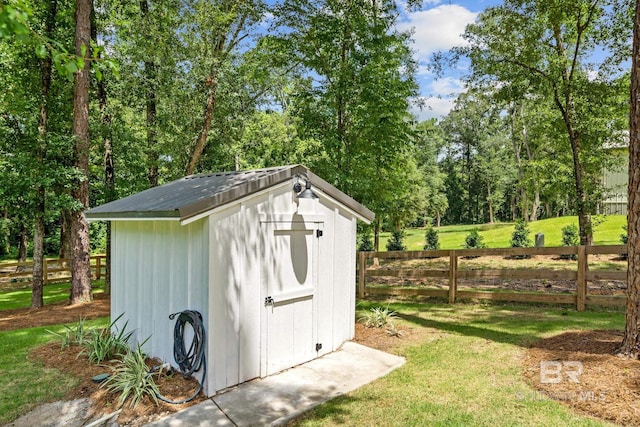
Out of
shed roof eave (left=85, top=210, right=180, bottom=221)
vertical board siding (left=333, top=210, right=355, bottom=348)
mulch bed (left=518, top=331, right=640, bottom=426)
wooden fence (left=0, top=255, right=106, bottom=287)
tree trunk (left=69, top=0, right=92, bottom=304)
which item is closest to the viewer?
mulch bed (left=518, top=331, right=640, bottom=426)

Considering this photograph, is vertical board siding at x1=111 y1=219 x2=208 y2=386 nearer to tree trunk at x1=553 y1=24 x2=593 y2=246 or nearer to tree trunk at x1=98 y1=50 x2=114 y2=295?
tree trunk at x1=98 y1=50 x2=114 y2=295

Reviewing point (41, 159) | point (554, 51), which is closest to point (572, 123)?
point (554, 51)

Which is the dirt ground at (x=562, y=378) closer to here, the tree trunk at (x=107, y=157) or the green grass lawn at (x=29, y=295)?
the tree trunk at (x=107, y=157)

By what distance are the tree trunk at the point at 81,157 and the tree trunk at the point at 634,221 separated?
9913 mm

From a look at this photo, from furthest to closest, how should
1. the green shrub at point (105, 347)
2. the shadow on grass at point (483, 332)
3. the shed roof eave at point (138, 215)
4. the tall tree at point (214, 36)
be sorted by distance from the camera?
the tall tree at point (214, 36), the shadow on grass at point (483, 332), the green shrub at point (105, 347), the shed roof eave at point (138, 215)

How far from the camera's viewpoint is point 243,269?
4.43 meters

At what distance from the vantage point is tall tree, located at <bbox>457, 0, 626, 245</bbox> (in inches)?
360

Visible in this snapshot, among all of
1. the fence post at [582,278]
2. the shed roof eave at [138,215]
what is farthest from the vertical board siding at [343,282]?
the fence post at [582,278]

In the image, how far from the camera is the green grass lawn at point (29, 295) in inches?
411

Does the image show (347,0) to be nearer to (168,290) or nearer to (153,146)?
(153,146)

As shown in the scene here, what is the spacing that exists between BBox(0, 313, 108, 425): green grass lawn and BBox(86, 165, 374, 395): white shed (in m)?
1.05

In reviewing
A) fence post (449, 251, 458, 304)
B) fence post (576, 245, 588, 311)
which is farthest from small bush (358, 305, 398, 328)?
fence post (576, 245, 588, 311)

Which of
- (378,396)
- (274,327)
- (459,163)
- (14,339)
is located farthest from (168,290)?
(459,163)

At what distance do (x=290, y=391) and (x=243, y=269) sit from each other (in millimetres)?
1519
